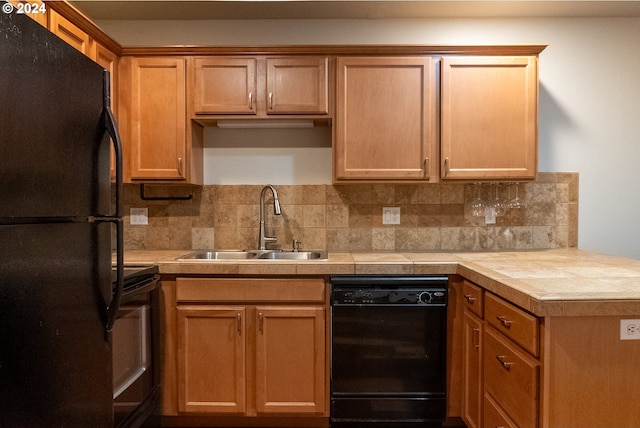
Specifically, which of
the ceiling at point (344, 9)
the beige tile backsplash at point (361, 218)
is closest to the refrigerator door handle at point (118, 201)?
the beige tile backsplash at point (361, 218)

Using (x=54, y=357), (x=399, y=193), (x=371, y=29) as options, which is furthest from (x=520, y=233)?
(x=54, y=357)

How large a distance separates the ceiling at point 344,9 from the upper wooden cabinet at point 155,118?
17.2 inches

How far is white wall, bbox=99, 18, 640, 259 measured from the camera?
8.39 ft

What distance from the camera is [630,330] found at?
122 centimetres

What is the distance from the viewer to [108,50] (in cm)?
215

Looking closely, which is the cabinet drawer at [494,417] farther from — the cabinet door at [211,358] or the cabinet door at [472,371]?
the cabinet door at [211,358]

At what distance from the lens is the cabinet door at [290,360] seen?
1.98 m

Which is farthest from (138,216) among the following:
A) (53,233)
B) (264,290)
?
(53,233)

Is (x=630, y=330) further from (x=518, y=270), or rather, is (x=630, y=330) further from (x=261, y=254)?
(x=261, y=254)

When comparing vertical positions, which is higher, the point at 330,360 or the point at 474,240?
the point at 474,240

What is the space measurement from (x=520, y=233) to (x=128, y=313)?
2.37 metres

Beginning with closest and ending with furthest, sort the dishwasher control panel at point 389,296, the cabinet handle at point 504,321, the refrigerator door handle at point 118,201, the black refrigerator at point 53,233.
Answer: the black refrigerator at point 53,233
the refrigerator door handle at point 118,201
the cabinet handle at point 504,321
the dishwasher control panel at point 389,296

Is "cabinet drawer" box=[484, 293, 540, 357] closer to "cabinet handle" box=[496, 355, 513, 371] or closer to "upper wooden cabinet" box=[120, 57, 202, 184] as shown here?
"cabinet handle" box=[496, 355, 513, 371]

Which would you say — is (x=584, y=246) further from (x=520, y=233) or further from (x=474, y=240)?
(x=474, y=240)
